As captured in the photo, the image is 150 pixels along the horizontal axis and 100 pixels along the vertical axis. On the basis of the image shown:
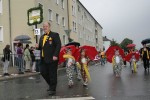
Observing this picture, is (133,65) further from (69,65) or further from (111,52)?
(69,65)

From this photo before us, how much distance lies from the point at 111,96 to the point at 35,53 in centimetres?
1484

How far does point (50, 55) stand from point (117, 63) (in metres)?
8.36

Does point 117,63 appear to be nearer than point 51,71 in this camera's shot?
No

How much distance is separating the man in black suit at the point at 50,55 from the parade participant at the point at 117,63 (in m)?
7.78

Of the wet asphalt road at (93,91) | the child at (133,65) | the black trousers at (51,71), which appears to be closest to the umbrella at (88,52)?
the wet asphalt road at (93,91)

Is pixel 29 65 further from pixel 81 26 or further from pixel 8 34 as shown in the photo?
pixel 81 26

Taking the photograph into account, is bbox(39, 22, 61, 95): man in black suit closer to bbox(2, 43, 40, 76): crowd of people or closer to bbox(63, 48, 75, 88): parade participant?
bbox(63, 48, 75, 88): parade participant

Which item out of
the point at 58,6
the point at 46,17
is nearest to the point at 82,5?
the point at 58,6

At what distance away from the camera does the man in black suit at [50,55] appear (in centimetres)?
1031

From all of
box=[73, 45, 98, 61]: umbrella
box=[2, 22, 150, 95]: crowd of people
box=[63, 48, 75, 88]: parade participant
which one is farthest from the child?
box=[63, 48, 75, 88]: parade participant

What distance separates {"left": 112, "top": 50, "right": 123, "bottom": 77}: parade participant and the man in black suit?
778cm

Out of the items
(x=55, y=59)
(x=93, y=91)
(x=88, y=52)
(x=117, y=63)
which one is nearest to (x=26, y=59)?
(x=117, y=63)

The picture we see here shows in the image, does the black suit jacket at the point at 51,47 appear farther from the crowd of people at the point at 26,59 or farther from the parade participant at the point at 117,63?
the crowd of people at the point at 26,59

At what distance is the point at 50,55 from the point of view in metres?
10.3
